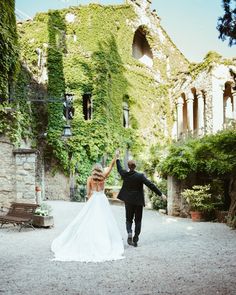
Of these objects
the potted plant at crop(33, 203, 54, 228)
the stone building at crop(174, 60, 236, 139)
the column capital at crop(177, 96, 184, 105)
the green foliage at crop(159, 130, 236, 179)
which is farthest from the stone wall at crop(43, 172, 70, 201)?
the potted plant at crop(33, 203, 54, 228)

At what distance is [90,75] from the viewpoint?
2062cm

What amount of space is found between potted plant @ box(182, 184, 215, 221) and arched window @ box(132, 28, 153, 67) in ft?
Result: 47.3

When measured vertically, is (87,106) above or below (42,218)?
above

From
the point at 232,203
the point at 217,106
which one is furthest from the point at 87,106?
the point at 232,203

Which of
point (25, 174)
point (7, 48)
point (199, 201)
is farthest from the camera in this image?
point (7, 48)

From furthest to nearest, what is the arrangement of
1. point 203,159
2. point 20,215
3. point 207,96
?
point 207,96, point 203,159, point 20,215

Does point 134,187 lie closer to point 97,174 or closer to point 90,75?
point 97,174

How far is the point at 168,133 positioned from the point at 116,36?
287 inches

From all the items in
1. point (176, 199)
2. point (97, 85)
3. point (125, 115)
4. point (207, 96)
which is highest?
point (97, 85)

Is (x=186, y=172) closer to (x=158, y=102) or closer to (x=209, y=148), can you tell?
(x=209, y=148)

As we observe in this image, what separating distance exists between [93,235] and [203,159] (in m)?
6.48

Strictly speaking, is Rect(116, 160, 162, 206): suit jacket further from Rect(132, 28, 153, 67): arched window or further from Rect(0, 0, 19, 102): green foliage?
Rect(132, 28, 153, 67): arched window

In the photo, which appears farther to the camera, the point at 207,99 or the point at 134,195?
the point at 207,99

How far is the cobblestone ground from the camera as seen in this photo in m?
4.45
